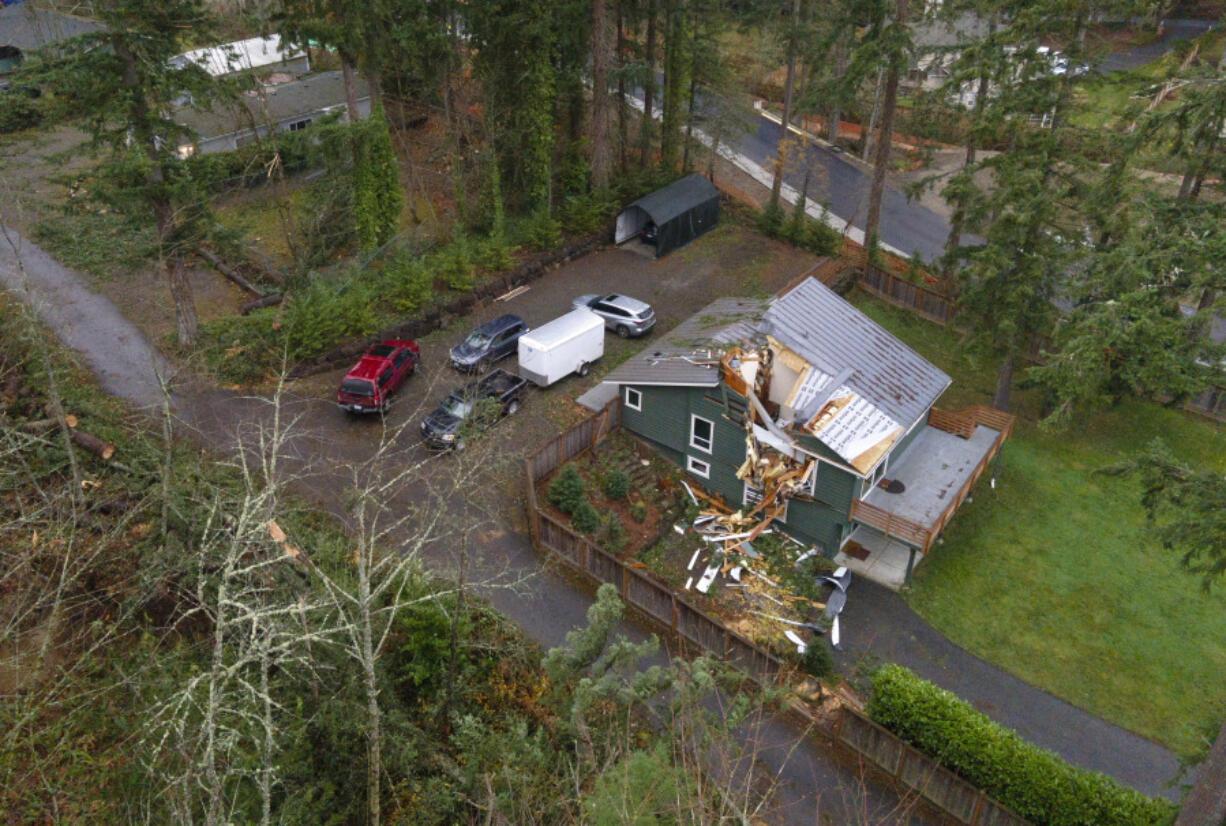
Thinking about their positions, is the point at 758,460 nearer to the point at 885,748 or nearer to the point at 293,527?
the point at 885,748

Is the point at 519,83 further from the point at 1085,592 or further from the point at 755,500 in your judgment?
the point at 1085,592

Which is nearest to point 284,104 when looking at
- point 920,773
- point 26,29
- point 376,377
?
point 26,29

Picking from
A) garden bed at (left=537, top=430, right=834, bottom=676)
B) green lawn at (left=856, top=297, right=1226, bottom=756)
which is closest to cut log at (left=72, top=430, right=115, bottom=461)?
garden bed at (left=537, top=430, right=834, bottom=676)

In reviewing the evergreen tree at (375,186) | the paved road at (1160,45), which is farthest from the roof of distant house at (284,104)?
the paved road at (1160,45)

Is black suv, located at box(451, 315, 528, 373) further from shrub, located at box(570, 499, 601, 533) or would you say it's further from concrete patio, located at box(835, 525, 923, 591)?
concrete patio, located at box(835, 525, 923, 591)

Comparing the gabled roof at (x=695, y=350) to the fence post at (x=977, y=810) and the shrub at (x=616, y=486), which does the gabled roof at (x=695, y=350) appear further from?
the fence post at (x=977, y=810)

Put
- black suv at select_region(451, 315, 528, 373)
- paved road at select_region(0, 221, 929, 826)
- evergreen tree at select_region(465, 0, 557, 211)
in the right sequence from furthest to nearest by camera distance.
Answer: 1. evergreen tree at select_region(465, 0, 557, 211)
2. black suv at select_region(451, 315, 528, 373)
3. paved road at select_region(0, 221, 929, 826)

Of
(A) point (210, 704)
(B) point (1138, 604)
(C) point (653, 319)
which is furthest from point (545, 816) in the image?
(C) point (653, 319)
